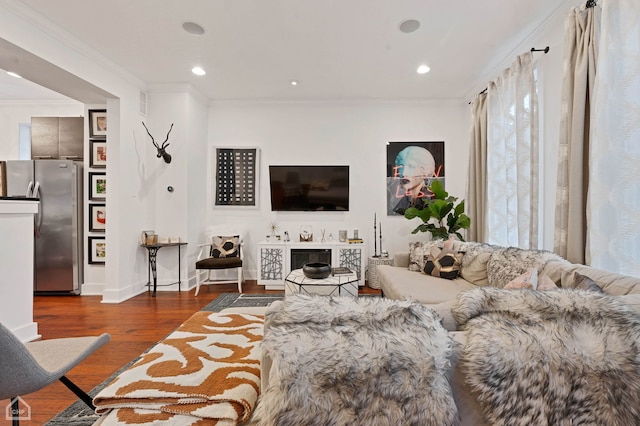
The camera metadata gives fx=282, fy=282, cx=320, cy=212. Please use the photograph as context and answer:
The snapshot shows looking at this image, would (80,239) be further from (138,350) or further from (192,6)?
(192,6)

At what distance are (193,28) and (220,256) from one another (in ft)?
9.34

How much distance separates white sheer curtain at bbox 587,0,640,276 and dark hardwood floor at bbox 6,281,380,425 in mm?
2538

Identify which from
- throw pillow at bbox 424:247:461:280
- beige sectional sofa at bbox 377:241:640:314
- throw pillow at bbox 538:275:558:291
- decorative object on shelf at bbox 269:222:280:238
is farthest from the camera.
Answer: decorative object on shelf at bbox 269:222:280:238

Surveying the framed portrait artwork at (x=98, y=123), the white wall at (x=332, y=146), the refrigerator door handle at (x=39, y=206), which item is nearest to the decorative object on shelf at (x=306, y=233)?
the white wall at (x=332, y=146)

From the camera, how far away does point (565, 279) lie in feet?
5.83

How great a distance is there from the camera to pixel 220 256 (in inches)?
165

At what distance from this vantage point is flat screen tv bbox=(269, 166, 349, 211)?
14.9ft

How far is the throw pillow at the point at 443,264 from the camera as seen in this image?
298cm

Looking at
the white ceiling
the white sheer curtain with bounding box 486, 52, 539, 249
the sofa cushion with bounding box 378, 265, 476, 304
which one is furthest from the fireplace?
the white ceiling

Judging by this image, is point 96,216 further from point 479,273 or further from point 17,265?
point 479,273

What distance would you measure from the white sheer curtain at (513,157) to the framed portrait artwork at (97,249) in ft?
16.6

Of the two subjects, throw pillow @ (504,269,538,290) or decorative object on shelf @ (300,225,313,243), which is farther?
decorative object on shelf @ (300,225,313,243)

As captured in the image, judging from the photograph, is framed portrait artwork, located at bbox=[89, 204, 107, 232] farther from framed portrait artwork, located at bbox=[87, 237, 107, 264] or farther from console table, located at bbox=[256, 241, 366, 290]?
console table, located at bbox=[256, 241, 366, 290]

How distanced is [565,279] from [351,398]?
1718 mm
